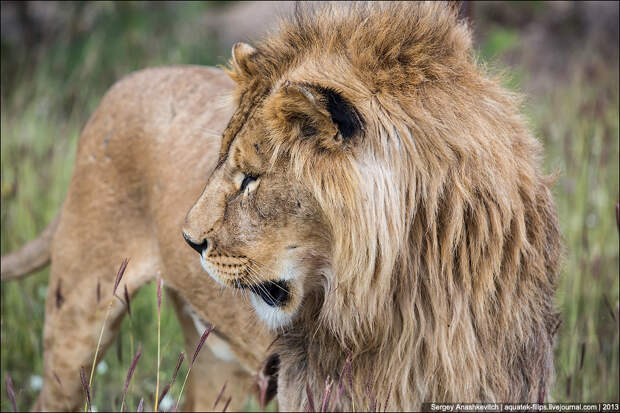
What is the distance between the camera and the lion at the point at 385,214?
1.69m

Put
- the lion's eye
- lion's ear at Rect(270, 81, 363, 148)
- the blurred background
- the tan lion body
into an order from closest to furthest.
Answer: lion's ear at Rect(270, 81, 363, 148)
the lion's eye
the tan lion body
the blurred background

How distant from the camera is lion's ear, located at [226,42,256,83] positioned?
1.99 metres

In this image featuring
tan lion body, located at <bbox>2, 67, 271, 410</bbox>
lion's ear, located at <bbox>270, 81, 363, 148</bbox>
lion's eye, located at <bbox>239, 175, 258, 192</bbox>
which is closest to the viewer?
lion's ear, located at <bbox>270, 81, 363, 148</bbox>

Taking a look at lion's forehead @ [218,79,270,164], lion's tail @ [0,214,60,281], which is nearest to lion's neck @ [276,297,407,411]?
lion's forehead @ [218,79,270,164]

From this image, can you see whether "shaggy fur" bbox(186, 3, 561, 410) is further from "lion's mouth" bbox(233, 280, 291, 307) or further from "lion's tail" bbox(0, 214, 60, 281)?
"lion's tail" bbox(0, 214, 60, 281)

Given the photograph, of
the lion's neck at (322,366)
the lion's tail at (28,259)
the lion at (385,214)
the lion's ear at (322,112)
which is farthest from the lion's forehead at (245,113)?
the lion's tail at (28,259)

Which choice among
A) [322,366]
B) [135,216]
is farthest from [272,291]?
[135,216]

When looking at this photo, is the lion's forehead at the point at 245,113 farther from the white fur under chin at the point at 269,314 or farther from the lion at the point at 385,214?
the white fur under chin at the point at 269,314

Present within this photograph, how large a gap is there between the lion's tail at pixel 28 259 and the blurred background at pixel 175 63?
15 cm

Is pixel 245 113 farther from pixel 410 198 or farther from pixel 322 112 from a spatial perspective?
pixel 410 198

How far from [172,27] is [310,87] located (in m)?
5.50

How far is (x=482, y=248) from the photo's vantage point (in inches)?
71.4

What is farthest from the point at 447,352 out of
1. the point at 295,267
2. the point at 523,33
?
the point at 523,33

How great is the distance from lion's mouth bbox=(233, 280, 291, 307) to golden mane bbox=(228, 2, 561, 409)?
0.33 feet
